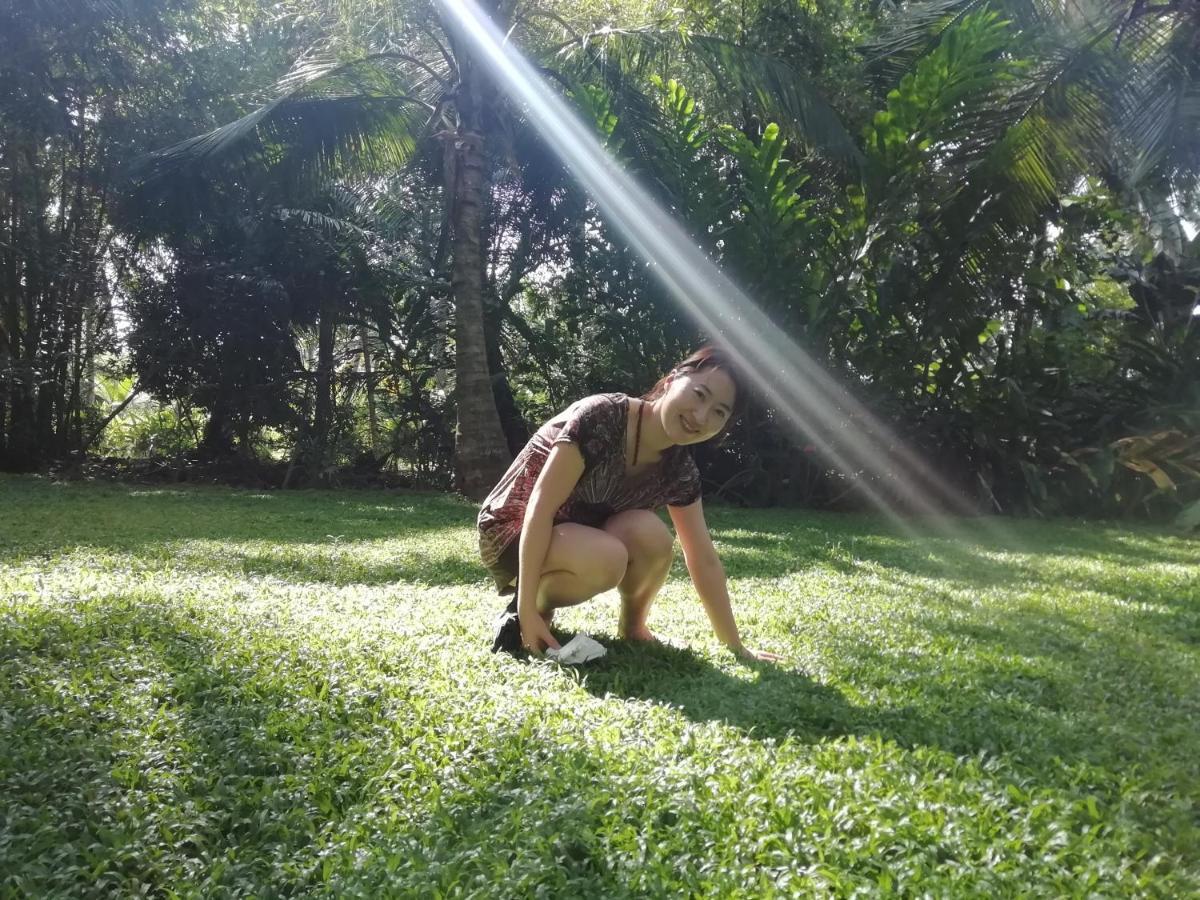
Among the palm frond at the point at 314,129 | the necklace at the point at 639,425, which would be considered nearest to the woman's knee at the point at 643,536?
the necklace at the point at 639,425

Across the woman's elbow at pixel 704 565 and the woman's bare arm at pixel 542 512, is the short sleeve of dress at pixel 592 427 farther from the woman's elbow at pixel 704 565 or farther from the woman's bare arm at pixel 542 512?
the woman's elbow at pixel 704 565

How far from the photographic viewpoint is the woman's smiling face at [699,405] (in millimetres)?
2666

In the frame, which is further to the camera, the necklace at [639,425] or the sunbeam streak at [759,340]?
the sunbeam streak at [759,340]

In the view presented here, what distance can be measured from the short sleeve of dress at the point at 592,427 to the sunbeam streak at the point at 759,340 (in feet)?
21.4

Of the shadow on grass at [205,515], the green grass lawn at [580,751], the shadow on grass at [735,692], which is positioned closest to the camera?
the green grass lawn at [580,751]

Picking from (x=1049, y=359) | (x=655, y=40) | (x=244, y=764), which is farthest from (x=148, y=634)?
(x=1049, y=359)

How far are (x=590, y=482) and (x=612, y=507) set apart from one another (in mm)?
159

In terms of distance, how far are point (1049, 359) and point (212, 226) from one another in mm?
10133

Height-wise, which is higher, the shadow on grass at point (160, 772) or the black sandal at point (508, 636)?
the black sandal at point (508, 636)

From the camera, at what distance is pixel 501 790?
6.26 ft

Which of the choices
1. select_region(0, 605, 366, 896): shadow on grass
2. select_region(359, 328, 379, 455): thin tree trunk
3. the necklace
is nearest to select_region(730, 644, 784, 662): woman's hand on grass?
the necklace

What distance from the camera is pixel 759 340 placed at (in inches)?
368

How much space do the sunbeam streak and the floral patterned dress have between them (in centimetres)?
633

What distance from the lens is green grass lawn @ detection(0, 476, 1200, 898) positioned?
5.27 ft
